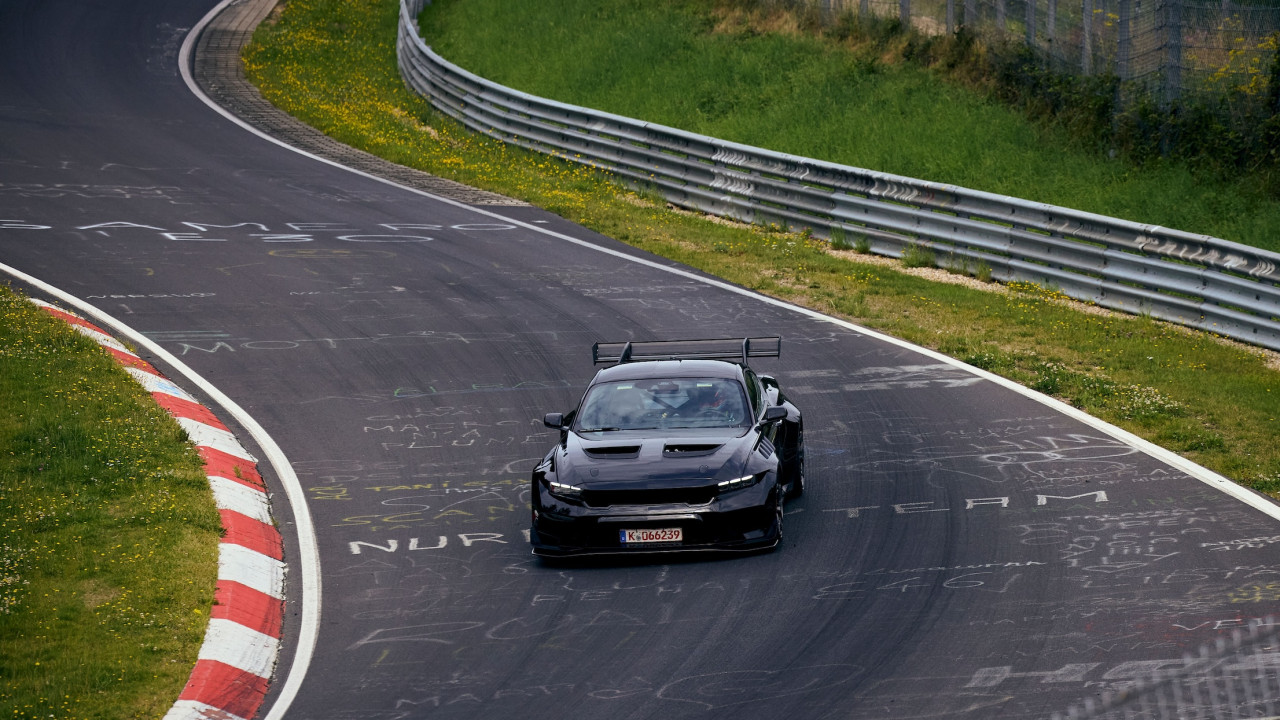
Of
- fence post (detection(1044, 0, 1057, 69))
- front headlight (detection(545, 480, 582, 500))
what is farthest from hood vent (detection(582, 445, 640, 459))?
fence post (detection(1044, 0, 1057, 69))

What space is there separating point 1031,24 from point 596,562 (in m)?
17.5

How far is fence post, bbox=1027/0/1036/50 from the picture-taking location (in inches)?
992

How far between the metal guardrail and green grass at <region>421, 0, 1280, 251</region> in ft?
6.76

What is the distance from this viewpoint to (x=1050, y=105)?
24688 millimetres

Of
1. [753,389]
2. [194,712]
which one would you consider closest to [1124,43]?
[753,389]

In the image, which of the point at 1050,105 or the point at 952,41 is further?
the point at 952,41

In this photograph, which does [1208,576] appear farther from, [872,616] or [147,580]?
[147,580]

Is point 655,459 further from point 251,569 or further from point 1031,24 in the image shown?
point 1031,24

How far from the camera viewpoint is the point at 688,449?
11.4 meters

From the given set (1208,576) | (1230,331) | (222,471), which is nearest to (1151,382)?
(1230,331)

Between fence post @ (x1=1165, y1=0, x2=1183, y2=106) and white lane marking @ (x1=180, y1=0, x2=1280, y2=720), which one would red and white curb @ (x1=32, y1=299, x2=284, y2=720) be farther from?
fence post @ (x1=1165, y1=0, x2=1183, y2=106)

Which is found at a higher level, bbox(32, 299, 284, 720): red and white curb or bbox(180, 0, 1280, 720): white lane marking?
bbox(32, 299, 284, 720): red and white curb

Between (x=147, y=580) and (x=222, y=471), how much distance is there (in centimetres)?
254

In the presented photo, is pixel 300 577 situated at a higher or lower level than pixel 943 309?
higher
